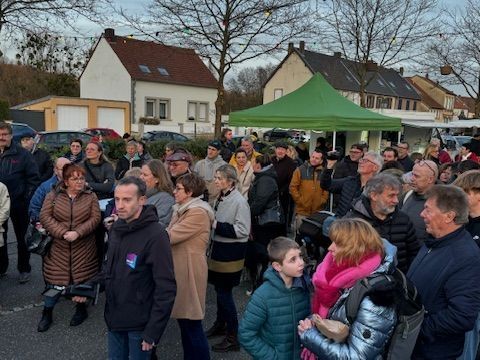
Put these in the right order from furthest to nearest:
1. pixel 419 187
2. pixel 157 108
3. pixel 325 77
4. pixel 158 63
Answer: pixel 325 77, pixel 158 63, pixel 157 108, pixel 419 187

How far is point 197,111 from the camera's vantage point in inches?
1383

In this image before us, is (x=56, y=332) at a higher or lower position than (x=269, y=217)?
lower

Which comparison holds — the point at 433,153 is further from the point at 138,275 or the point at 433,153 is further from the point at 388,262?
the point at 138,275

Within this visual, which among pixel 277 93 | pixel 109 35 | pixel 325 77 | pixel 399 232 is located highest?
pixel 109 35

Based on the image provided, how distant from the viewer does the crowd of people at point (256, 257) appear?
221 centimetres

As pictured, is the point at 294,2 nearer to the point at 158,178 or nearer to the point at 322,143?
the point at 322,143

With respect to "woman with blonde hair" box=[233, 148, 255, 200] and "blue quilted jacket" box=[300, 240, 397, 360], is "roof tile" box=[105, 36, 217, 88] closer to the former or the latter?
"woman with blonde hair" box=[233, 148, 255, 200]

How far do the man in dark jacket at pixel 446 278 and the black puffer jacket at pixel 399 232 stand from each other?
550 mm

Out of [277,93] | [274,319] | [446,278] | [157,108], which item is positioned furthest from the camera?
[277,93]

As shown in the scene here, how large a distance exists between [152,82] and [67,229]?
29.2 metres

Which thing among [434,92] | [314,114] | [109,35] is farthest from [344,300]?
[434,92]

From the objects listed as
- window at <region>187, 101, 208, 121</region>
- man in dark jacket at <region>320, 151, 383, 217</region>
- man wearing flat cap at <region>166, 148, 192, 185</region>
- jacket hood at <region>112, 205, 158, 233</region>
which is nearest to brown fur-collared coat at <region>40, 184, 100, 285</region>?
man wearing flat cap at <region>166, 148, 192, 185</region>

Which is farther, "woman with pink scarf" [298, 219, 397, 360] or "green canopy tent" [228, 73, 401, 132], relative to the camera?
"green canopy tent" [228, 73, 401, 132]

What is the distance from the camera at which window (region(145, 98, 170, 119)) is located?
32.3 m
